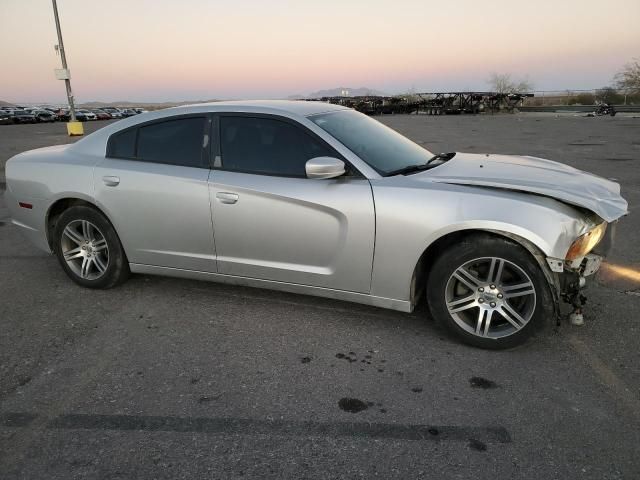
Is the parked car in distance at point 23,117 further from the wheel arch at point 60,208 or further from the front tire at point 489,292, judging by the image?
the front tire at point 489,292

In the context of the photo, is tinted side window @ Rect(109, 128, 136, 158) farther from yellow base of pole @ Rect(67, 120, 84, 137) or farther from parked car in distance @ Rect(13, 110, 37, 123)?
parked car in distance @ Rect(13, 110, 37, 123)

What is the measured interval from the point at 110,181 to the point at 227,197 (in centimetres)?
112

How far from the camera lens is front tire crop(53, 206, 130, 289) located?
4.18m

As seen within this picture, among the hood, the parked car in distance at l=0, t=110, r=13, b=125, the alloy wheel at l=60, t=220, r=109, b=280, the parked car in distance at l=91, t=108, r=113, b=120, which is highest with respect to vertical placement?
the hood

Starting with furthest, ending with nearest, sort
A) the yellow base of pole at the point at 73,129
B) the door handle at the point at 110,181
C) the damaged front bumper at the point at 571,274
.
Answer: the yellow base of pole at the point at 73,129, the door handle at the point at 110,181, the damaged front bumper at the point at 571,274

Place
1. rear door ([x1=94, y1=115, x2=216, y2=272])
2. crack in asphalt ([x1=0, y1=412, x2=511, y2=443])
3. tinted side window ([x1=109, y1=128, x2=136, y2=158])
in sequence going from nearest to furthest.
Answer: crack in asphalt ([x1=0, y1=412, x2=511, y2=443])
rear door ([x1=94, y1=115, x2=216, y2=272])
tinted side window ([x1=109, y1=128, x2=136, y2=158])

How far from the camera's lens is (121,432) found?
8.14 ft

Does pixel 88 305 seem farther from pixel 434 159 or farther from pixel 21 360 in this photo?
pixel 434 159

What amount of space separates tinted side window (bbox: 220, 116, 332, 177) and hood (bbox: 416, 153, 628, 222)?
33.3 inches

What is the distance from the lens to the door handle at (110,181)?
4000mm

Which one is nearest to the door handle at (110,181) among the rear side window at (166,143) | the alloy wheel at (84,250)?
the rear side window at (166,143)

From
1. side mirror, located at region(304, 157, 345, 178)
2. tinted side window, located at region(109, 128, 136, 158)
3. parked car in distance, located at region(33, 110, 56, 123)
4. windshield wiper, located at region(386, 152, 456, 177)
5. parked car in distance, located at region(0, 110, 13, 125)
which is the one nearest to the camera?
side mirror, located at region(304, 157, 345, 178)

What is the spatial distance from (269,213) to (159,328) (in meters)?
1.19

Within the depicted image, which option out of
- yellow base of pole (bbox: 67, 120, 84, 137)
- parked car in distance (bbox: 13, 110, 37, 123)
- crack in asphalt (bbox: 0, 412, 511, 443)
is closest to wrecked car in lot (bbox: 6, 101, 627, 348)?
crack in asphalt (bbox: 0, 412, 511, 443)
